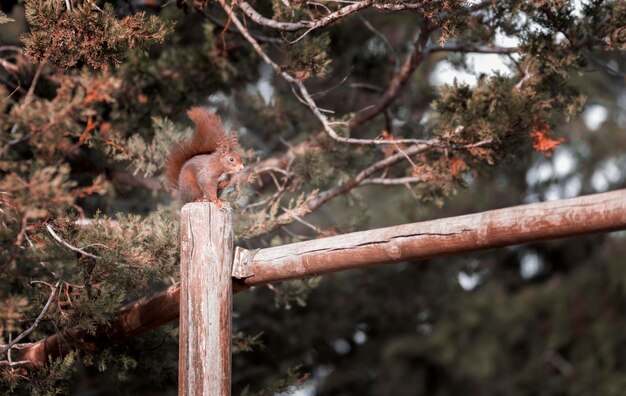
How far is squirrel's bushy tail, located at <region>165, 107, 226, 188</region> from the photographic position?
11.2 ft

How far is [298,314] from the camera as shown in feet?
21.1

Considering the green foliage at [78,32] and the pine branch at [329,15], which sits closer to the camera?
the green foliage at [78,32]

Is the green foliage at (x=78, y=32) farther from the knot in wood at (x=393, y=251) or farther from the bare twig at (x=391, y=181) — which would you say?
the bare twig at (x=391, y=181)

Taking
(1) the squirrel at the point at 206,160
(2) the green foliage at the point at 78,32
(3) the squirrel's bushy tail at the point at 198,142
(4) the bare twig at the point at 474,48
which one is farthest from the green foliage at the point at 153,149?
(4) the bare twig at the point at 474,48

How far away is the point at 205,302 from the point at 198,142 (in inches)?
31.6

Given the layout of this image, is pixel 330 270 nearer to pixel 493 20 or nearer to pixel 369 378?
pixel 493 20

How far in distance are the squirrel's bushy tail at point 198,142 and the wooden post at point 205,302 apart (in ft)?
1.73

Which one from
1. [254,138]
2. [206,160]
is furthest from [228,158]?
[254,138]

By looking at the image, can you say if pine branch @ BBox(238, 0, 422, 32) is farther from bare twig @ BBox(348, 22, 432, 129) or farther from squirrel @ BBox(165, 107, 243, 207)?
bare twig @ BBox(348, 22, 432, 129)

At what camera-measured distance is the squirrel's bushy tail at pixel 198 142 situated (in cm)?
341

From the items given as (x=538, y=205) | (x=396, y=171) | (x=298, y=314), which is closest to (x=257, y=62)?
(x=396, y=171)

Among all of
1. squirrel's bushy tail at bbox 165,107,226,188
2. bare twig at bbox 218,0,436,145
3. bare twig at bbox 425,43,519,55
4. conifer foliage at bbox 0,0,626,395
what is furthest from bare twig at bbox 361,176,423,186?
squirrel's bushy tail at bbox 165,107,226,188

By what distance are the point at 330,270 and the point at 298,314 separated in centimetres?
351

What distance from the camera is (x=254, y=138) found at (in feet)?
19.5
